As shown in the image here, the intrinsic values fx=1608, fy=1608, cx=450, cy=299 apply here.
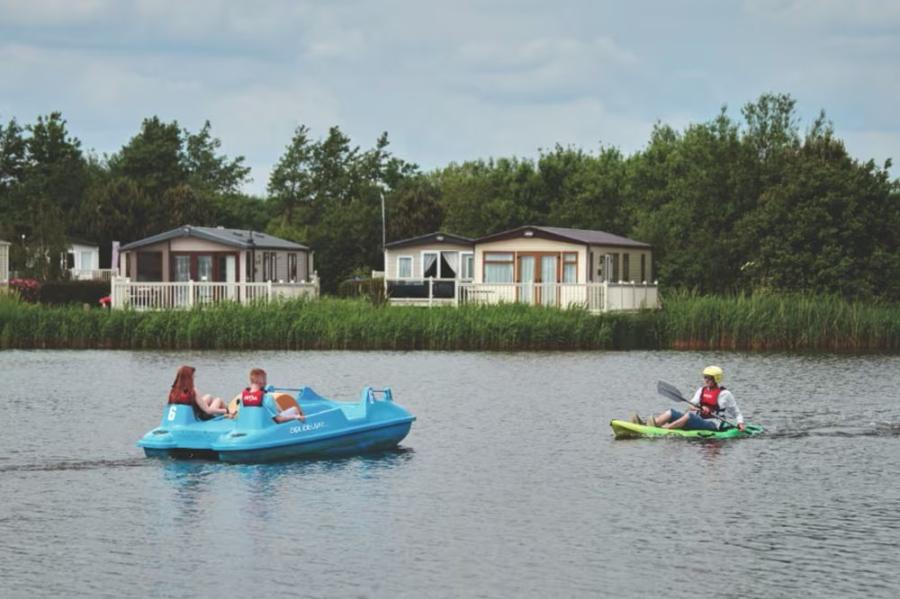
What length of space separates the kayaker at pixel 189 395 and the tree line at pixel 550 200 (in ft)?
124

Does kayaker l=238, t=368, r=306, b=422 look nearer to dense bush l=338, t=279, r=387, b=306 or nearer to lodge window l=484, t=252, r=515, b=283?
dense bush l=338, t=279, r=387, b=306

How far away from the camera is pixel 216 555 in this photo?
1895 centimetres

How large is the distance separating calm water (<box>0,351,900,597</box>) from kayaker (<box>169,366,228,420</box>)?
103 centimetres

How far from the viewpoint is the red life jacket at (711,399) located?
2936 cm

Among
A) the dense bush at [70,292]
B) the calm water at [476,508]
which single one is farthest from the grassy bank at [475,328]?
the calm water at [476,508]

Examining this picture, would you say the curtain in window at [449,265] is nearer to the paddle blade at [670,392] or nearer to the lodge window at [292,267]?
the lodge window at [292,267]

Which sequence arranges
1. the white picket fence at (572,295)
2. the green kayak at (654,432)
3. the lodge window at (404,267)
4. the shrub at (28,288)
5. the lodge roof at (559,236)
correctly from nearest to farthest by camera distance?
the green kayak at (654,432) → the white picket fence at (572,295) → the lodge roof at (559,236) → the shrub at (28,288) → the lodge window at (404,267)

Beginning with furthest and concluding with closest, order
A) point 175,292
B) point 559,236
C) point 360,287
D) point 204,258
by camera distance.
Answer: point 204,258, point 360,287, point 559,236, point 175,292

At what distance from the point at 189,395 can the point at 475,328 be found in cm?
2797

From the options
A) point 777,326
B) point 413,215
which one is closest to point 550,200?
point 413,215

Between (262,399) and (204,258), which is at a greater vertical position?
(204,258)

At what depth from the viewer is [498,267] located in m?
67.4

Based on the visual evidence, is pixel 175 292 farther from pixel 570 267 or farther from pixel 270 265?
pixel 570 267

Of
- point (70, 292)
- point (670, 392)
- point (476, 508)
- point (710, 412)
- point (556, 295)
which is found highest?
point (70, 292)
